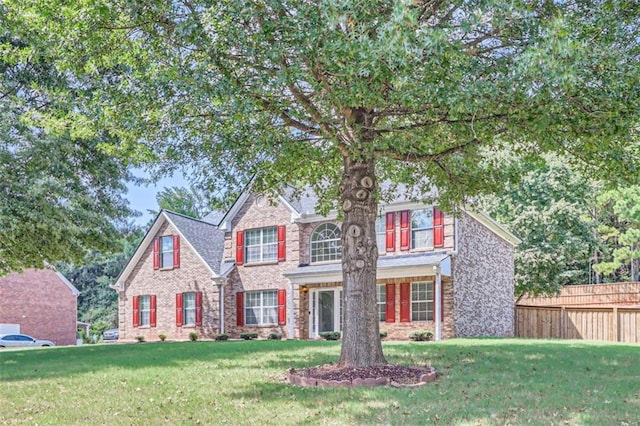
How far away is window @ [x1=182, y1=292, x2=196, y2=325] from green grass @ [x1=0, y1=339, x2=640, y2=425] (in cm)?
1294

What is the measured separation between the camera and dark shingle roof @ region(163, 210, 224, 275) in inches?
1076

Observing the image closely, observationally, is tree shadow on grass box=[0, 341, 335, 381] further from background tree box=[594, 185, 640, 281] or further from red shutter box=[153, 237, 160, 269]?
background tree box=[594, 185, 640, 281]

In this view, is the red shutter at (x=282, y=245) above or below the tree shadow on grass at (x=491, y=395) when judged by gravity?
above

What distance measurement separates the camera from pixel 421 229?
73.4 feet

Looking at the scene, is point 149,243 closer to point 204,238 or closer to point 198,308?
point 204,238

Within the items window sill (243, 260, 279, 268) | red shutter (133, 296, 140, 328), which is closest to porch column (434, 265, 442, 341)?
window sill (243, 260, 279, 268)

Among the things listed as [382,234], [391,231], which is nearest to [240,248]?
[382,234]

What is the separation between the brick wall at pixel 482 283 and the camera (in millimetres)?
22047

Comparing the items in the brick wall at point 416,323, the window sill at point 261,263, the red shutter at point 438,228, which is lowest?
the brick wall at point 416,323

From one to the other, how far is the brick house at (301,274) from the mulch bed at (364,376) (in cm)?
1005

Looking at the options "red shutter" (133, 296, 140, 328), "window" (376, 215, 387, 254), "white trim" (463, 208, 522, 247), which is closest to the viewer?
"window" (376, 215, 387, 254)

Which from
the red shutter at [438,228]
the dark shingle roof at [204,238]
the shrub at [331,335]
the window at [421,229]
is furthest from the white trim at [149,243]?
the red shutter at [438,228]

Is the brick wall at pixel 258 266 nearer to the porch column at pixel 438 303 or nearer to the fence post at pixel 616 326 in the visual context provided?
the porch column at pixel 438 303

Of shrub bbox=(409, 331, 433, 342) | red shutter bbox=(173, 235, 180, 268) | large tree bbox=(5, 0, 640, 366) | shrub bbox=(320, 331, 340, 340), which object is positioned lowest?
shrub bbox=(320, 331, 340, 340)
